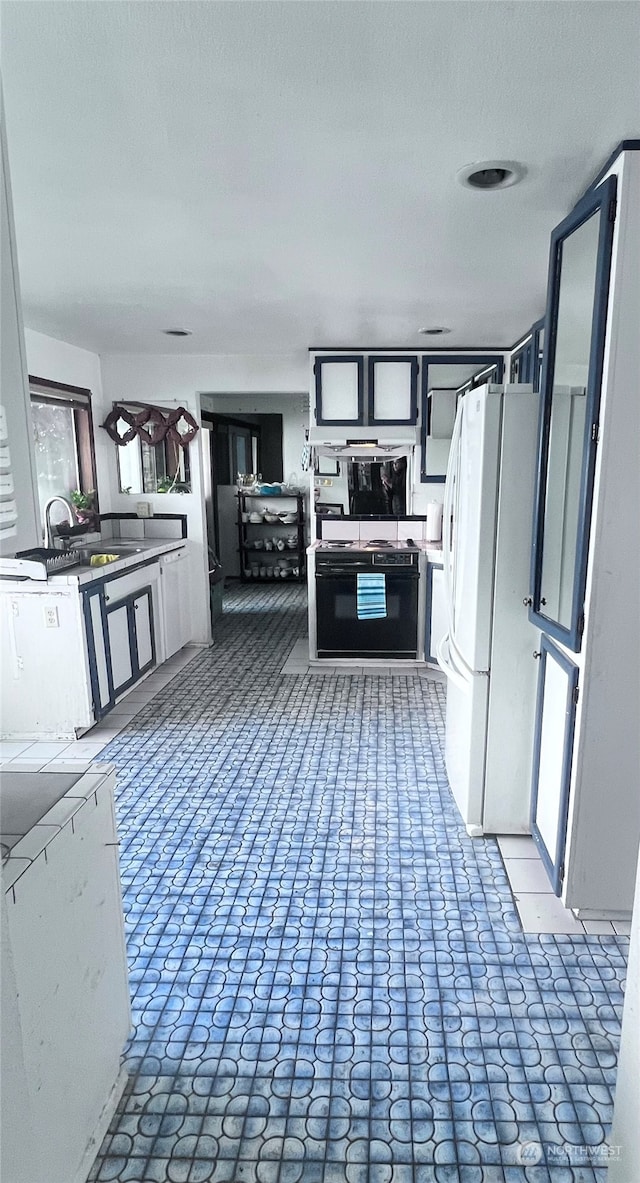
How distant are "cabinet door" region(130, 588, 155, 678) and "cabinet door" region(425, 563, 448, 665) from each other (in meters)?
2.08

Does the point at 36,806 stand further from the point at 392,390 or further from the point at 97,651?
the point at 392,390

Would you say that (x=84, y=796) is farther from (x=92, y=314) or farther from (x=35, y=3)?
(x=92, y=314)

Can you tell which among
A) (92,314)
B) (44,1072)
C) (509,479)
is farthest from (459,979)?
(92,314)

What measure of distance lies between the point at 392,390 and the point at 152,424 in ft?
6.49

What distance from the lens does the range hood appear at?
15.8 ft

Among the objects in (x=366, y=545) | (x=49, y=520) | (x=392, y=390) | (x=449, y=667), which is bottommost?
(x=449, y=667)

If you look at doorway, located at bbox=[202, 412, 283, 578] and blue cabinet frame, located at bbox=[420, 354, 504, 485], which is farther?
doorway, located at bbox=[202, 412, 283, 578]

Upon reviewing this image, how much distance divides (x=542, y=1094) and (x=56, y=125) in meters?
2.79

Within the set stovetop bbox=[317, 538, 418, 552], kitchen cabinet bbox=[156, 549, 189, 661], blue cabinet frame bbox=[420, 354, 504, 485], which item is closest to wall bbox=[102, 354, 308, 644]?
kitchen cabinet bbox=[156, 549, 189, 661]

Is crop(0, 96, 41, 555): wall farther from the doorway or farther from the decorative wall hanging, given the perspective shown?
the doorway

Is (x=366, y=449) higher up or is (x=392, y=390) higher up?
(x=392, y=390)

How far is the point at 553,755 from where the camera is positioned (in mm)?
2201

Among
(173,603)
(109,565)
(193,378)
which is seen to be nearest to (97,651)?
(109,565)

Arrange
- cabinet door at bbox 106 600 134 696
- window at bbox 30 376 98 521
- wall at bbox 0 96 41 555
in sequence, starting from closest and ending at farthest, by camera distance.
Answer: wall at bbox 0 96 41 555, cabinet door at bbox 106 600 134 696, window at bbox 30 376 98 521
